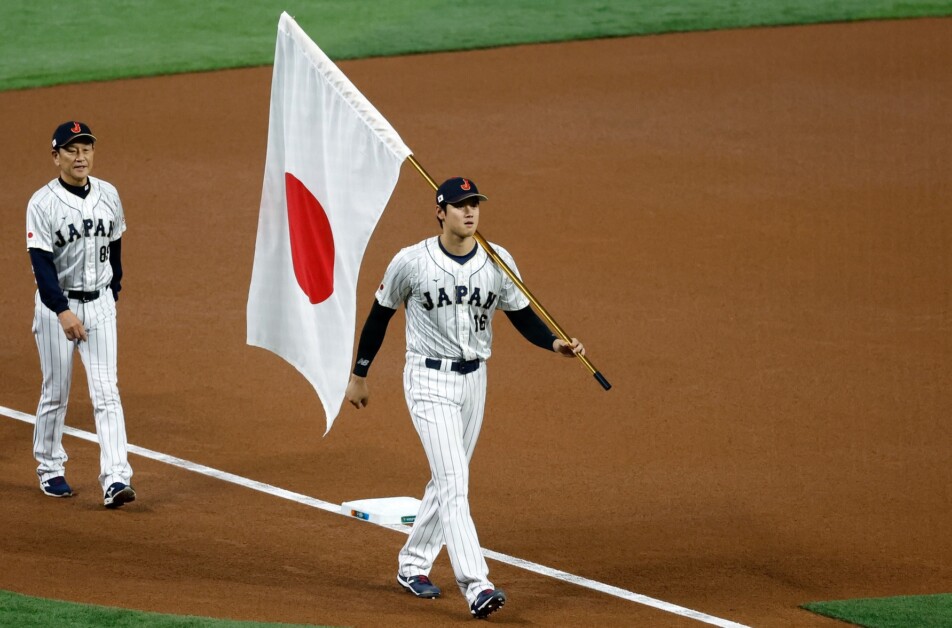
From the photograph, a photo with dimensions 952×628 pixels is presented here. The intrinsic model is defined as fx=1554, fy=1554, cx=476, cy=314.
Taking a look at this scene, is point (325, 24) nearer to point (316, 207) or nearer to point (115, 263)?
point (115, 263)

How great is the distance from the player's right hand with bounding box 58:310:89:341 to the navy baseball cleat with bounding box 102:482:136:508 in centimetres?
77

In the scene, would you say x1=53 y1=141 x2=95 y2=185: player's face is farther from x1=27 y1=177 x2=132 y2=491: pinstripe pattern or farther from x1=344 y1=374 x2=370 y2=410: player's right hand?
x1=344 y1=374 x2=370 y2=410: player's right hand

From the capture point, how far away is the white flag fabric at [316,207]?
268 inches

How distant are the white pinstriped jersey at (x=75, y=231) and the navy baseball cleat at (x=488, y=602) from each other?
2.75 meters

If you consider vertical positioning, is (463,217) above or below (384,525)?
above

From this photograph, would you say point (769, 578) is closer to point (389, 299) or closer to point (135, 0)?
point (389, 299)

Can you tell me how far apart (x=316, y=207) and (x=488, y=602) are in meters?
1.94

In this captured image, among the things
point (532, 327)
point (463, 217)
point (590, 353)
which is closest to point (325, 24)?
point (590, 353)

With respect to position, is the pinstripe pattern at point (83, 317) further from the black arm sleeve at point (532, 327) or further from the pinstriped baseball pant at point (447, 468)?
the black arm sleeve at point (532, 327)

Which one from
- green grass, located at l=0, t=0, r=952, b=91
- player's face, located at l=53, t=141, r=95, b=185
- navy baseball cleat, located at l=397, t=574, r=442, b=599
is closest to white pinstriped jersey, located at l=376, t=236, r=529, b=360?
navy baseball cleat, located at l=397, t=574, r=442, b=599

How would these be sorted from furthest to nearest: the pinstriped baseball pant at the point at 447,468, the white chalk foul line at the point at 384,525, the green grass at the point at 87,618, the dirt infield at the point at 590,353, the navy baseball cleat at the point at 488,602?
1. the dirt infield at the point at 590,353
2. the white chalk foul line at the point at 384,525
3. the pinstriped baseball pant at the point at 447,468
4. the navy baseball cleat at the point at 488,602
5. the green grass at the point at 87,618

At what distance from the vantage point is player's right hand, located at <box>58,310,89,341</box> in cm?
759

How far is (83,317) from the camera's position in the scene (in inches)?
308

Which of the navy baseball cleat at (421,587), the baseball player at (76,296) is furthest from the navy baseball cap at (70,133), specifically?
the navy baseball cleat at (421,587)
